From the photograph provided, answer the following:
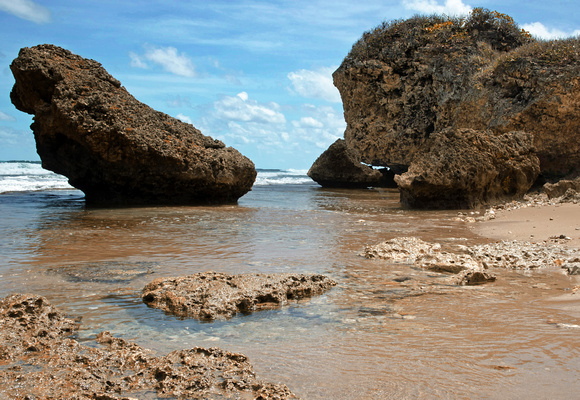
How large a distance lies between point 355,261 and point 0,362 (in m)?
3.67

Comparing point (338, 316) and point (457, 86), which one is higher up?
point (457, 86)

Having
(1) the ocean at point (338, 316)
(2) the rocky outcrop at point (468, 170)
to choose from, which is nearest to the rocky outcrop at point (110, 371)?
(1) the ocean at point (338, 316)

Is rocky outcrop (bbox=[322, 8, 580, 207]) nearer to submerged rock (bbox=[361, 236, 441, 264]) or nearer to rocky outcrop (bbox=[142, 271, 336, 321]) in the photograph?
submerged rock (bbox=[361, 236, 441, 264])

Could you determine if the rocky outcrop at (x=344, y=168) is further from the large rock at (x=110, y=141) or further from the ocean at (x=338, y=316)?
the ocean at (x=338, y=316)

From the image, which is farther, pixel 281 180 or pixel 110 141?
pixel 281 180

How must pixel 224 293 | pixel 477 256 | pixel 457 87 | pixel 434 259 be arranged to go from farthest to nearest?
pixel 457 87 → pixel 477 256 → pixel 434 259 → pixel 224 293

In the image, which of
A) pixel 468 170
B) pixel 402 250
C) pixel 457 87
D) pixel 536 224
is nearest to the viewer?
pixel 402 250

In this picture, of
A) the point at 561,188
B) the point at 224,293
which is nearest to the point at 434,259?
the point at 224,293

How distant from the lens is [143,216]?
10008 mm

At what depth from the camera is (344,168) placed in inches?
964

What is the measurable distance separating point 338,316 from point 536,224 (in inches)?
212

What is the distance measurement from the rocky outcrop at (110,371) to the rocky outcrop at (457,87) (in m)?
9.64

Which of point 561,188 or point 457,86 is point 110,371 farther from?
point 457,86

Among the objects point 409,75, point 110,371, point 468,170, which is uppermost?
point 409,75
